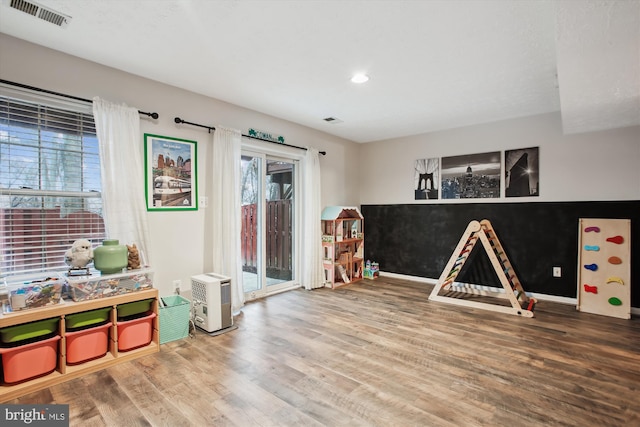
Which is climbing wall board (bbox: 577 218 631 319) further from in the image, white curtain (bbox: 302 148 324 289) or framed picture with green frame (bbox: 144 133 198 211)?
framed picture with green frame (bbox: 144 133 198 211)

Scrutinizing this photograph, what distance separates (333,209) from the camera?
514 centimetres

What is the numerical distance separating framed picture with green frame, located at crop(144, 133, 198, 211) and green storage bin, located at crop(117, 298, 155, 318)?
36.9 inches

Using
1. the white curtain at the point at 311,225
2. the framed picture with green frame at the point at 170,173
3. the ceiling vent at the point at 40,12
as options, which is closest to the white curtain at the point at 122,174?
the framed picture with green frame at the point at 170,173

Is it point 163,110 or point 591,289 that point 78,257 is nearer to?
point 163,110

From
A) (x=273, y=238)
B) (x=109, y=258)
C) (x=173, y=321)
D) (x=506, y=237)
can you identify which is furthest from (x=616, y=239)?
(x=109, y=258)

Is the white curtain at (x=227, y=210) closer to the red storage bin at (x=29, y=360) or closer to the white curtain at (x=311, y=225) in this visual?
the white curtain at (x=311, y=225)

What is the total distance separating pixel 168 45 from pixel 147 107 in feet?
2.80

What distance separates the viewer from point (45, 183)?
8.30ft

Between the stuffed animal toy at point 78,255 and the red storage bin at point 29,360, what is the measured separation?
0.54 meters

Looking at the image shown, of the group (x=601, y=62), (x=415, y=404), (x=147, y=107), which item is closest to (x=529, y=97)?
(x=601, y=62)

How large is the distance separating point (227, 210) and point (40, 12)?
2.19m

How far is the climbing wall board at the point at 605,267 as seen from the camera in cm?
353

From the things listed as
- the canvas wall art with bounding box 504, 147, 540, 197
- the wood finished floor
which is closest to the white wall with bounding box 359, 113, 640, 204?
the canvas wall art with bounding box 504, 147, 540, 197

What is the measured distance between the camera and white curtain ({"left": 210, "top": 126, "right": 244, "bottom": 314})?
3555mm
